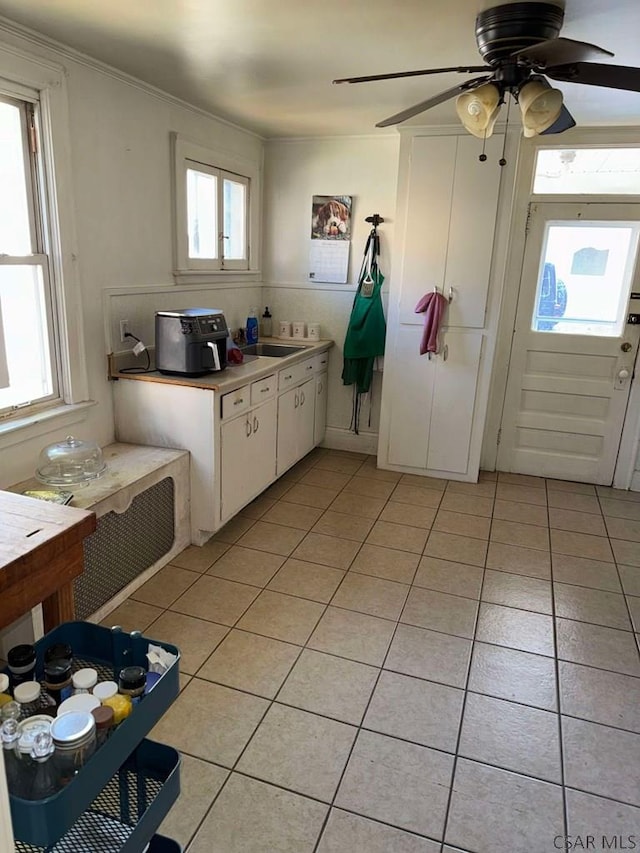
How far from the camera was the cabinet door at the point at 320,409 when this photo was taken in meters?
4.39

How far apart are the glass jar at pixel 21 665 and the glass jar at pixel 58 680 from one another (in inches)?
1.2

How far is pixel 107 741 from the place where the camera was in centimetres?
111

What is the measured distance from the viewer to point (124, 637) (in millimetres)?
1381

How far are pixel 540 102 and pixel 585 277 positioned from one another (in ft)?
7.52

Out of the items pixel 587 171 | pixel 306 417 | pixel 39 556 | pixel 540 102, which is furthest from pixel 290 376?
pixel 39 556

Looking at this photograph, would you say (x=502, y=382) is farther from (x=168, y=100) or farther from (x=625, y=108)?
(x=168, y=100)

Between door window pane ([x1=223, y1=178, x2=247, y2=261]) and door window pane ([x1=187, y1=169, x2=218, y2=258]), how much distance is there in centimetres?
17

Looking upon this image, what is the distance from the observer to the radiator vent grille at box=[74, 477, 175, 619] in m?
2.37

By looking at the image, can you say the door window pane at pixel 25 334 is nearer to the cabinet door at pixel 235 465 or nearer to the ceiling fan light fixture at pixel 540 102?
the cabinet door at pixel 235 465

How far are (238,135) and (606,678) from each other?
3779mm

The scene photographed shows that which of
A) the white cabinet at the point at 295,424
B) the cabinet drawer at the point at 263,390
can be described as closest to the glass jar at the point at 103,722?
the cabinet drawer at the point at 263,390

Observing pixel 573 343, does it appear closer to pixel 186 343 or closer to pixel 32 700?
pixel 186 343

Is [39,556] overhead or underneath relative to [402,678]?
overhead

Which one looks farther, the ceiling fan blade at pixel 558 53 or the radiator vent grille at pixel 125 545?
the radiator vent grille at pixel 125 545
